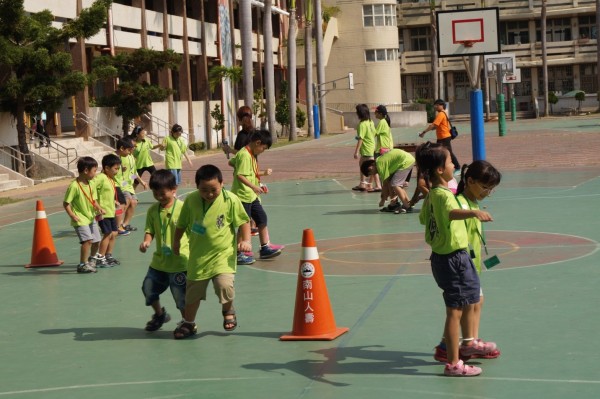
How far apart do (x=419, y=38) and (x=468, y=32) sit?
224 ft

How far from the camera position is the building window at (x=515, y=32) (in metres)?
87.1

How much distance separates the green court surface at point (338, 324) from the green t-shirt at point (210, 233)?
59 cm

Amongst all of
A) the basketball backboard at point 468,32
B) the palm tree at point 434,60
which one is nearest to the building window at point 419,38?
the palm tree at point 434,60

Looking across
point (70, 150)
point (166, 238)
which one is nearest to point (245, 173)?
point (166, 238)

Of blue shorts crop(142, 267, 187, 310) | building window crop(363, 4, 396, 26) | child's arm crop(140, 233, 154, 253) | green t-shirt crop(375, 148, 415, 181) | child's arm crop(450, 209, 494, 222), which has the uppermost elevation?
building window crop(363, 4, 396, 26)

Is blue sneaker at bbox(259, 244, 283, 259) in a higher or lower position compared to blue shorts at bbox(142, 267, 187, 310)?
lower

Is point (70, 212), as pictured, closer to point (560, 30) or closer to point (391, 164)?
point (391, 164)

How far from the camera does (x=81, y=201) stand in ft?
44.5

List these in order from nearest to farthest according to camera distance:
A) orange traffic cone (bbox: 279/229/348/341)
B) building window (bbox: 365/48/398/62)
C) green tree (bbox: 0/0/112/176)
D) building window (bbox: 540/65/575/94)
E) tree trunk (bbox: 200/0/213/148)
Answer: orange traffic cone (bbox: 279/229/348/341) → green tree (bbox: 0/0/112/176) → tree trunk (bbox: 200/0/213/148) → building window (bbox: 365/48/398/62) → building window (bbox: 540/65/575/94)

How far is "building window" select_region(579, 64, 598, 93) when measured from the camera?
85.2m

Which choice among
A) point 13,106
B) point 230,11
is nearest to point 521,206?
point 13,106

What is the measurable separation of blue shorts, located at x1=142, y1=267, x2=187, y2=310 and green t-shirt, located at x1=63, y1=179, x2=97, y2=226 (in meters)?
4.20

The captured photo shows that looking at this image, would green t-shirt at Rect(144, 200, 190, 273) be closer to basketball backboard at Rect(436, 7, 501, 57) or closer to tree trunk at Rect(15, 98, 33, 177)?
basketball backboard at Rect(436, 7, 501, 57)

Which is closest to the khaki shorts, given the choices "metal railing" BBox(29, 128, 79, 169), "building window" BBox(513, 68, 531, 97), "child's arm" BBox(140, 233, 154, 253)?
"child's arm" BBox(140, 233, 154, 253)
